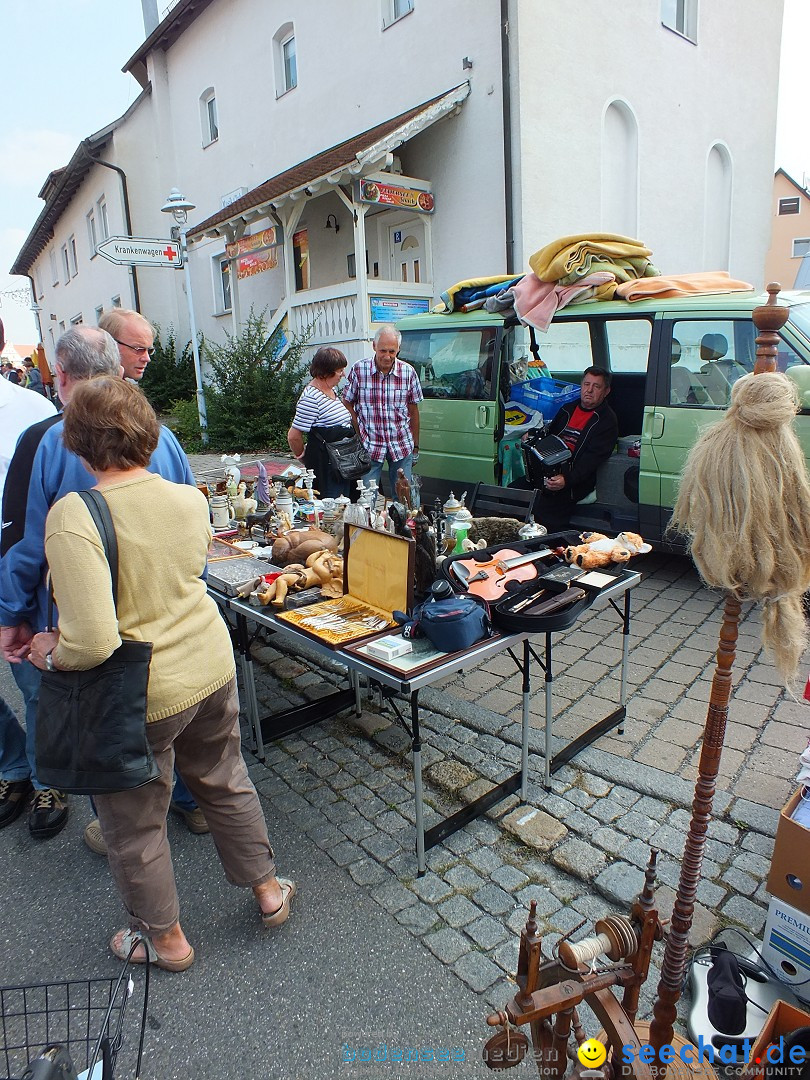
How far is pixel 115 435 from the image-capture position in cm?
189

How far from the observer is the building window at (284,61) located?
512 inches

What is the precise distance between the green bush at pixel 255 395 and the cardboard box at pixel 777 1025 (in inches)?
425

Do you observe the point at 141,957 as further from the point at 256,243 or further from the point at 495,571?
the point at 256,243

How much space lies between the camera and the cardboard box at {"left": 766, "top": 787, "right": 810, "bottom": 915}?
2.02 meters

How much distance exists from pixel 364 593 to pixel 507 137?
8.18 m

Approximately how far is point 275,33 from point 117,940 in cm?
1522

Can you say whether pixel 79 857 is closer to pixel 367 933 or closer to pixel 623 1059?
pixel 367 933

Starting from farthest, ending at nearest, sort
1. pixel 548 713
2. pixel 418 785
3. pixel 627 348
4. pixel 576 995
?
1. pixel 627 348
2. pixel 548 713
3. pixel 418 785
4. pixel 576 995

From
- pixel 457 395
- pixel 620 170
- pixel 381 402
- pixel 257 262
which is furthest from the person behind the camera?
pixel 257 262

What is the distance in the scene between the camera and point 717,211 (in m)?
13.0

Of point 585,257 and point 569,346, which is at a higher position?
point 585,257

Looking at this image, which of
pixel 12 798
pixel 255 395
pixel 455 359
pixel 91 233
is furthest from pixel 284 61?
pixel 12 798

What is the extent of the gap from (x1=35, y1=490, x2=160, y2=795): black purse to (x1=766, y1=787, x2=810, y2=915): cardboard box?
74.2 inches

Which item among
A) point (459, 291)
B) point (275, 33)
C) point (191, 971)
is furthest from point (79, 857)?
point (275, 33)
